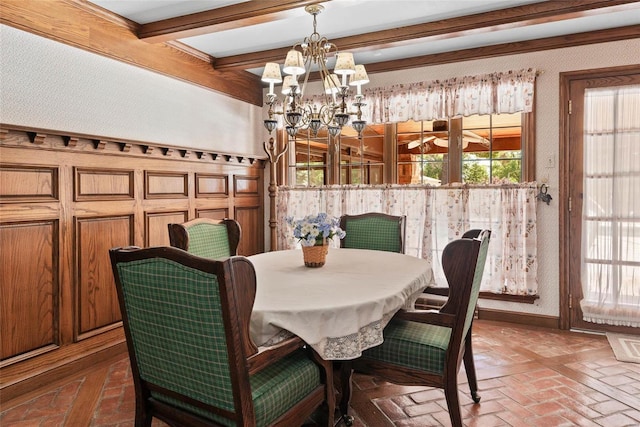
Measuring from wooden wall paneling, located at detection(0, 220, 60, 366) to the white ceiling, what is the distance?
5.43 ft

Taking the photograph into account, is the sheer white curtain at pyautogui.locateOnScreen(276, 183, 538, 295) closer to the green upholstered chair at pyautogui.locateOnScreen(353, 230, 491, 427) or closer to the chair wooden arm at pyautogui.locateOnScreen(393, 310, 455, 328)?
the green upholstered chair at pyautogui.locateOnScreen(353, 230, 491, 427)

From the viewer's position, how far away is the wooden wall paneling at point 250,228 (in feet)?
15.4

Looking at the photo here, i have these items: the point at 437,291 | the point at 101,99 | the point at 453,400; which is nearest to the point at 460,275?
the point at 453,400

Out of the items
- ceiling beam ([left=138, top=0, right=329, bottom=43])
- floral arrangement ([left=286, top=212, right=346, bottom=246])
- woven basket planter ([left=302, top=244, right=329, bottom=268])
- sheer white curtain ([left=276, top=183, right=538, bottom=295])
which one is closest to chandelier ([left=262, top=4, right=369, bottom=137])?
ceiling beam ([left=138, top=0, right=329, bottom=43])

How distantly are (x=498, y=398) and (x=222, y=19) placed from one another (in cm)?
304

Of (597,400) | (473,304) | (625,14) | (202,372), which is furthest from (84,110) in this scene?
(625,14)

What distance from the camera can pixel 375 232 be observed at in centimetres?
340

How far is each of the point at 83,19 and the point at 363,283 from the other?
262 centimetres

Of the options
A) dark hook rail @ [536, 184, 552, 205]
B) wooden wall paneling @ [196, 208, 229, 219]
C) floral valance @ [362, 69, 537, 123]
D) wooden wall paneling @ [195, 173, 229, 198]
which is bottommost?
wooden wall paneling @ [196, 208, 229, 219]

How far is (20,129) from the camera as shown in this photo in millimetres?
2484

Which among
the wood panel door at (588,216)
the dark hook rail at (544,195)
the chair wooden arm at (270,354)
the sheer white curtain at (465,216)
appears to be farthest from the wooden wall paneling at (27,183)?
the wood panel door at (588,216)

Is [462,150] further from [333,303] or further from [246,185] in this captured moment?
[333,303]

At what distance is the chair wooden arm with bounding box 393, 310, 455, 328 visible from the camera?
6.32 ft

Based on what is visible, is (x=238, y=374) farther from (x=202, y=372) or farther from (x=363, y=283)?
(x=363, y=283)
